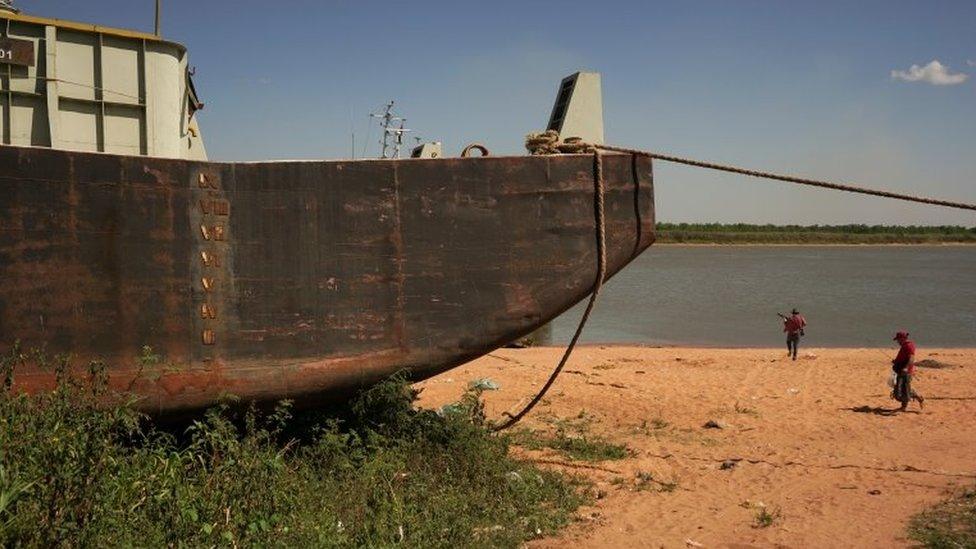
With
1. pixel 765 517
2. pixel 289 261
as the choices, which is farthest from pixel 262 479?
pixel 765 517

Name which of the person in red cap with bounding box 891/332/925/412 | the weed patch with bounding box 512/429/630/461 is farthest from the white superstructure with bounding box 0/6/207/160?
the person in red cap with bounding box 891/332/925/412

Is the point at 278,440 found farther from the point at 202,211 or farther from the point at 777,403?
the point at 777,403

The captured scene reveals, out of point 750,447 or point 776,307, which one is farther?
point 776,307

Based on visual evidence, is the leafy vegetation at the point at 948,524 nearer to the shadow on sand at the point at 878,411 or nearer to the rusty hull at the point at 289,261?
the rusty hull at the point at 289,261

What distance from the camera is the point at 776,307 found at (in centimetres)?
2966

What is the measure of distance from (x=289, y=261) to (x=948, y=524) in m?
5.06

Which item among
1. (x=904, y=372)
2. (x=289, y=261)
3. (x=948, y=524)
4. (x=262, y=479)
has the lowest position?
(x=948, y=524)

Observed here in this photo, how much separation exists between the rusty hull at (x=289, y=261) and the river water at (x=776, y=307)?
15.5m

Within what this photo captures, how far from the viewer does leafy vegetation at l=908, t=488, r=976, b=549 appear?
5.02 m

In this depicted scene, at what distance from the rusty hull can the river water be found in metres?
15.5

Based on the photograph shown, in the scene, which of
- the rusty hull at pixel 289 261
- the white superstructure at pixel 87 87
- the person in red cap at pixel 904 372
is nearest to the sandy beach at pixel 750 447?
the person in red cap at pixel 904 372

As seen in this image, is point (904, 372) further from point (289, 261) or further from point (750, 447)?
point (289, 261)

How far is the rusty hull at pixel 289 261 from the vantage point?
491 cm

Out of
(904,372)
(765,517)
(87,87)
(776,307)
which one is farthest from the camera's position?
(776,307)
